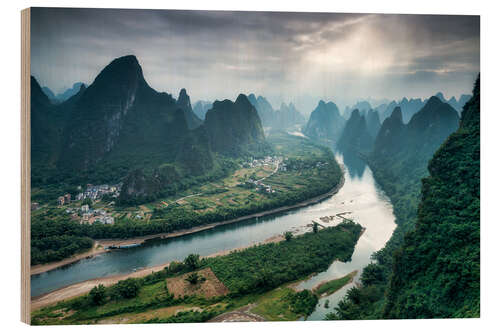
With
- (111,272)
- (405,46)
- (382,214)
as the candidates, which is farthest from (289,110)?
(111,272)

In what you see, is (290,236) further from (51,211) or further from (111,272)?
(51,211)

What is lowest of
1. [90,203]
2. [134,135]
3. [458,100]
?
[90,203]

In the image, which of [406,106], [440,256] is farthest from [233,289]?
[406,106]

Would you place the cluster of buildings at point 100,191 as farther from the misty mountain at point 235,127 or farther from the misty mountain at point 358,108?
the misty mountain at point 358,108

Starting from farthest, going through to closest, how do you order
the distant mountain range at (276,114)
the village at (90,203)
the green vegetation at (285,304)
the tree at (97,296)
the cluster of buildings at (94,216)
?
the cluster of buildings at (94,216), the village at (90,203), the distant mountain range at (276,114), the tree at (97,296), the green vegetation at (285,304)

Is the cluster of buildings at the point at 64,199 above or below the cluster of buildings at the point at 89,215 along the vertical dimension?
above

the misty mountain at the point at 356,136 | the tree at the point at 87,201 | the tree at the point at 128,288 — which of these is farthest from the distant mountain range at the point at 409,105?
the tree at the point at 87,201

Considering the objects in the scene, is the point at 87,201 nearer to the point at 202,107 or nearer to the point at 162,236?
the point at 162,236
